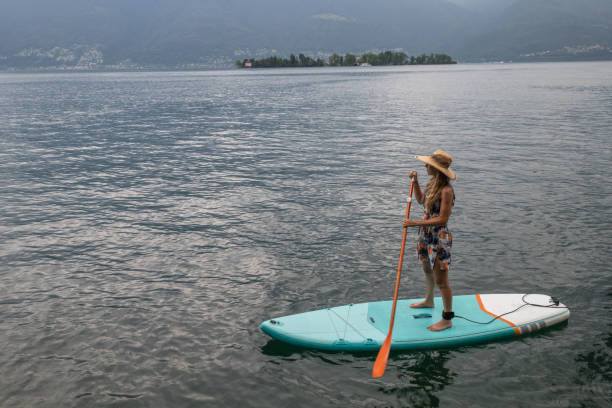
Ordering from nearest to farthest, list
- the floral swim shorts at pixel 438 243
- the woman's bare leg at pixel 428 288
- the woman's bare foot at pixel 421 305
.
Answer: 1. the floral swim shorts at pixel 438 243
2. the woman's bare leg at pixel 428 288
3. the woman's bare foot at pixel 421 305

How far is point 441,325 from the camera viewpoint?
1014 centimetres

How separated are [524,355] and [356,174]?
1629 cm

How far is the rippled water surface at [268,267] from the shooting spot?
9.15 meters

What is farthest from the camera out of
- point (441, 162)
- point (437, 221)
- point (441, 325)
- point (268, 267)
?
point (268, 267)

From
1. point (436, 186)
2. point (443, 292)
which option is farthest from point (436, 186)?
point (443, 292)

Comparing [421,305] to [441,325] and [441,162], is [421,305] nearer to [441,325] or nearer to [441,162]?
[441,325]

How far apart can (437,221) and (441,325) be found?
2.43 m

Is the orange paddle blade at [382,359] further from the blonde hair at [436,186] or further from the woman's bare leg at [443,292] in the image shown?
the blonde hair at [436,186]

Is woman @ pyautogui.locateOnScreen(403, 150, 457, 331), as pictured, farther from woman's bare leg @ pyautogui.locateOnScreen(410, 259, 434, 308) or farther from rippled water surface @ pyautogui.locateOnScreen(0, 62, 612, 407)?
rippled water surface @ pyautogui.locateOnScreen(0, 62, 612, 407)

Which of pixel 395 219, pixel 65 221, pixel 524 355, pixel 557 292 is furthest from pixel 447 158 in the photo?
pixel 65 221

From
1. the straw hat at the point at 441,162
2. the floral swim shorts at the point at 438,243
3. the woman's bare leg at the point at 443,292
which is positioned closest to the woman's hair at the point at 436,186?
the straw hat at the point at 441,162

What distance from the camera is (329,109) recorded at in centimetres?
6222

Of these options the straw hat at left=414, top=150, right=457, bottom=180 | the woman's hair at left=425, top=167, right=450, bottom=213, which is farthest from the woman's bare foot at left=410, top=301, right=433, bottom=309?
the straw hat at left=414, top=150, right=457, bottom=180

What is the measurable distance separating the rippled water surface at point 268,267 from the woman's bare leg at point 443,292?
54cm
